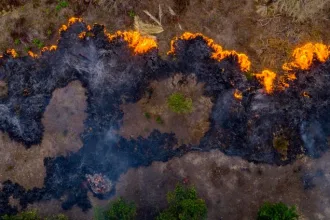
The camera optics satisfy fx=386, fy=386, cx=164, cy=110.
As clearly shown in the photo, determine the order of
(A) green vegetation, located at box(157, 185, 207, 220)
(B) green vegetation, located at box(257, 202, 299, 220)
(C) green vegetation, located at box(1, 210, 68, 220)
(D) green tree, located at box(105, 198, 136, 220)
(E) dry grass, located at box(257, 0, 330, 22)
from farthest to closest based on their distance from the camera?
1. (E) dry grass, located at box(257, 0, 330, 22)
2. (C) green vegetation, located at box(1, 210, 68, 220)
3. (D) green tree, located at box(105, 198, 136, 220)
4. (A) green vegetation, located at box(157, 185, 207, 220)
5. (B) green vegetation, located at box(257, 202, 299, 220)

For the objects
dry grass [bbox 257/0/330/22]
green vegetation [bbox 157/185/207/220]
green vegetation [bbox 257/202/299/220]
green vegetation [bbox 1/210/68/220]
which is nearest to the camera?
green vegetation [bbox 257/202/299/220]

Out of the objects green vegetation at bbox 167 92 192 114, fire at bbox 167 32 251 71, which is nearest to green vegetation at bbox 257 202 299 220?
green vegetation at bbox 167 92 192 114

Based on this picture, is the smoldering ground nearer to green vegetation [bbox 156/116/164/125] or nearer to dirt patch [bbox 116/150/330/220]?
dirt patch [bbox 116/150/330/220]

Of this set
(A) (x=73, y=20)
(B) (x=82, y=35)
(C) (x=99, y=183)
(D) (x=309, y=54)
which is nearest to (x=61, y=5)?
(A) (x=73, y=20)

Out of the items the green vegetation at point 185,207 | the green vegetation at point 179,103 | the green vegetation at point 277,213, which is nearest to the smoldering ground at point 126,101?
the green vegetation at point 179,103

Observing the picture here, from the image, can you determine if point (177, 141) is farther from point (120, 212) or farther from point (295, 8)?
point (295, 8)

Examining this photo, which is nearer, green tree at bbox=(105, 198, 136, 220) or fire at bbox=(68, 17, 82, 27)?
green tree at bbox=(105, 198, 136, 220)

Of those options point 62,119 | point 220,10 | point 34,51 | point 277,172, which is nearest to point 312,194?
point 277,172
